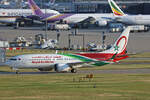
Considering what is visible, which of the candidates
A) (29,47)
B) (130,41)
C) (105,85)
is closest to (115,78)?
(105,85)

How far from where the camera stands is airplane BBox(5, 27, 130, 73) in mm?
60938

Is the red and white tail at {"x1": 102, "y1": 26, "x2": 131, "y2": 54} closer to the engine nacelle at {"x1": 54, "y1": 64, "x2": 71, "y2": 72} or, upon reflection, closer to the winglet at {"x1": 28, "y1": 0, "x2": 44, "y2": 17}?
the engine nacelle at {"x1": 54, "y1": 64, "x2": 71, "y2": 72}

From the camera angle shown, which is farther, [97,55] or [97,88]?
[97,55]

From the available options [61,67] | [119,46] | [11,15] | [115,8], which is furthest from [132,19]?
[61,67]

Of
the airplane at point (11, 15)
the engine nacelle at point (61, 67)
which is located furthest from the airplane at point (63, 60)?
the airplane at point (11, 15)

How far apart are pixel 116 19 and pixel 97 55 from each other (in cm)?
9458

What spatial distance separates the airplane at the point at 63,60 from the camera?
60938 millimetres

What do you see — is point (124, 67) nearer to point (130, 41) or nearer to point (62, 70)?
point (62, 70)

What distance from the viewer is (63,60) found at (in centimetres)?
6206

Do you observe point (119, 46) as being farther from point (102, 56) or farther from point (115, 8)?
point (115, 8)

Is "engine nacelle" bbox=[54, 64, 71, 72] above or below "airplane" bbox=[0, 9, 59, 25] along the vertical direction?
below

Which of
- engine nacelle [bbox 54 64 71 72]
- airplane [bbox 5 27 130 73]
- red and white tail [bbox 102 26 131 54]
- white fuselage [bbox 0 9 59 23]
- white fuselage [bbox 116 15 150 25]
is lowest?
engine nacelle [bbox 54 64 71 72]

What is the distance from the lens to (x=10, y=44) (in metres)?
108

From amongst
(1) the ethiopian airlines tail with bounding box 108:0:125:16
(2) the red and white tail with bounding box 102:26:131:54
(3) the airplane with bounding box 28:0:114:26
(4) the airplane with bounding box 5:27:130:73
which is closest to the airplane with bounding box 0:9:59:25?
(3) the airplane with bounding box 28:0:114:26
